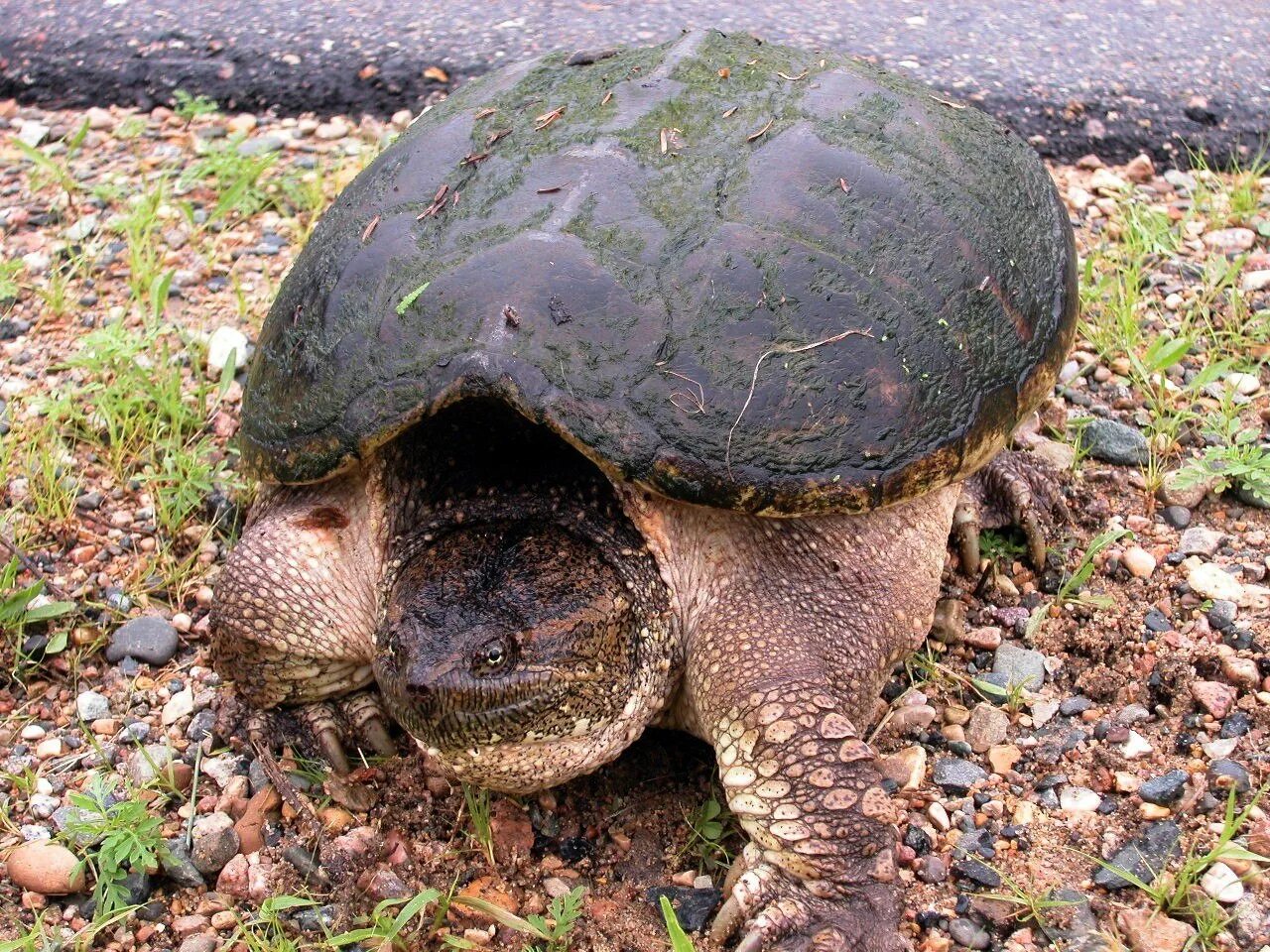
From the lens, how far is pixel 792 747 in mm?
2193

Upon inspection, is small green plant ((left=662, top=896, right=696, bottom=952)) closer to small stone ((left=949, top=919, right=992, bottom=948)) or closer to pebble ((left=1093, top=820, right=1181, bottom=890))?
small stone ((left=949, top=919, right=992, bottom=948))

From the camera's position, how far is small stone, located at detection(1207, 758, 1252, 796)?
2322 mm

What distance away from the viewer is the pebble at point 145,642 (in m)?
2.82

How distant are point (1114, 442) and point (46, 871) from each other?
2.59 meters

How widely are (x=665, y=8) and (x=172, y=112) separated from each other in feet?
6.31

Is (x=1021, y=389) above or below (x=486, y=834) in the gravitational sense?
above

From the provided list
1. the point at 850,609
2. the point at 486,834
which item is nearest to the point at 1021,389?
the point at 850,609

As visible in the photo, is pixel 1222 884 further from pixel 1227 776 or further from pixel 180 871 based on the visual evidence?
pixel 180 871

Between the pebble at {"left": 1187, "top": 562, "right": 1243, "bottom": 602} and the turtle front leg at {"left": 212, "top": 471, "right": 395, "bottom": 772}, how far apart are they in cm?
177

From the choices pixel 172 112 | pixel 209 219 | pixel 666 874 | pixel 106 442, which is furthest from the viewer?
pixel 172 112

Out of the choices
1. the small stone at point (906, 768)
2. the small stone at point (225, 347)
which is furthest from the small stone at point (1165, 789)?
the small stone at point (225, 347)

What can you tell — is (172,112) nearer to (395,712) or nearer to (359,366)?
(359,366)

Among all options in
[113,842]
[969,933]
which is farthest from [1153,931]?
[113,842]

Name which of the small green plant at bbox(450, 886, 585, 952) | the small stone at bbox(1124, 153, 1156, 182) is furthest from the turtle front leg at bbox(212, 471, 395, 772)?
the small stone at bbox(1124, 153, 1156, 182)
